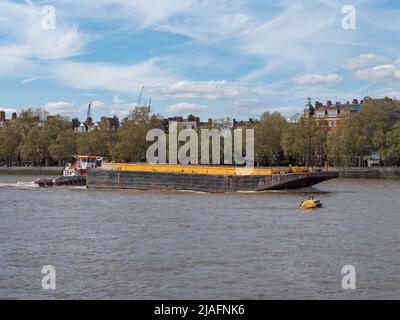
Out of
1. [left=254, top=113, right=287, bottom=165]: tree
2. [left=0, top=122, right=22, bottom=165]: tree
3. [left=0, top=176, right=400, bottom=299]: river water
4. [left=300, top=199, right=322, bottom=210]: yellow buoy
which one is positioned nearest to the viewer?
[left=0, top=176, right=400, bottom=299]: river water

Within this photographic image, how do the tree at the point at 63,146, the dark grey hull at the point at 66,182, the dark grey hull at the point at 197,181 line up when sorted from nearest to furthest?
the dark grey hull at the point at 197,181
the dark grey hull at the point at 66,182
the tree at the point at 63,146

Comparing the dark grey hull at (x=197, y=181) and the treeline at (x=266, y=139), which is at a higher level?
the treeline at (x=266, y=139)

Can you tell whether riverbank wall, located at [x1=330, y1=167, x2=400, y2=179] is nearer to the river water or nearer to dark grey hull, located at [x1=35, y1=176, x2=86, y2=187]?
dark grey hull, located at [x1=35, y1=176, x2=86, y2=187]

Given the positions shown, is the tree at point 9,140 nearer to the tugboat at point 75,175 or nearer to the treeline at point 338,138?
the treeline at point 338,138

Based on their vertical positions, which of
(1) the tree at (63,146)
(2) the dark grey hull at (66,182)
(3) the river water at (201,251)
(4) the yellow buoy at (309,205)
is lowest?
(3) the river water at (201,251)

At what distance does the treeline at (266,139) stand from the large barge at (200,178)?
2270 inches

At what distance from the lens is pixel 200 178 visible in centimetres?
7006

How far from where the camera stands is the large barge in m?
65.9

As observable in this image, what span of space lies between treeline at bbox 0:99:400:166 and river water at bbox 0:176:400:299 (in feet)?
257

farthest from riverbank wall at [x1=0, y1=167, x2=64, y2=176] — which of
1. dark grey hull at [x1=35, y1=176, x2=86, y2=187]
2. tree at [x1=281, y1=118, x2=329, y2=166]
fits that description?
dark grey hull at [x1=35, y1=176, x2=86, y2=187]

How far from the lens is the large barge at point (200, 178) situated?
65.9m

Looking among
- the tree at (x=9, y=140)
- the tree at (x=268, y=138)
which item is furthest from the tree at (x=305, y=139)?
the tree at (x=9, y=140)

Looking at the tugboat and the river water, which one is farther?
the tugboat
